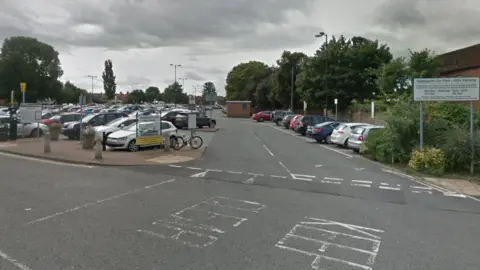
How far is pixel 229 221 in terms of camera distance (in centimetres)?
735

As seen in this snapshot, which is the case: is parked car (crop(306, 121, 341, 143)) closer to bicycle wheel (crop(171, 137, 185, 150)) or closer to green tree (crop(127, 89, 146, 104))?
bicycle wheel (crop(171, 137, 185, 150))

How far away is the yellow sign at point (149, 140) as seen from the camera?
19.3 metres

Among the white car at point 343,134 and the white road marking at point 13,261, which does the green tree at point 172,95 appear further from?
the white road marking at point 13,261

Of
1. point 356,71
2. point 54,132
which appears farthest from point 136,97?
point 54,132

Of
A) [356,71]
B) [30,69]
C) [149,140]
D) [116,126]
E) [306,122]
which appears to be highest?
[30,69]

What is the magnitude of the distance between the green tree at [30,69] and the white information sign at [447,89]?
88.3 m

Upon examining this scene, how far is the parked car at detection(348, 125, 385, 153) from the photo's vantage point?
2041 centimetres

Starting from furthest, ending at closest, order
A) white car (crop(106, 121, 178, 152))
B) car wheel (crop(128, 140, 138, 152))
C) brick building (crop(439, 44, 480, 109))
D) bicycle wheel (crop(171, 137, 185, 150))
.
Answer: brick building (crop(439, 44, 480, 109)) → bicycle wheel (crop(171, 137, 185, 150)) → car wheel (crop(128, 140, 138, 152)) → white car (crop(106, 121, 178, 152))

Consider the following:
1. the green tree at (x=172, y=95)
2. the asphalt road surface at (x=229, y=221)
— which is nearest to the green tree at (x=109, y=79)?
the green tree at (x=172, y=95)

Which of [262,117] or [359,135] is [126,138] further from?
[262,117]

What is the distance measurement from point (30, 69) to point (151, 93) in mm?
86534

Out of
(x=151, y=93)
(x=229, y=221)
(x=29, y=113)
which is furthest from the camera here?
(x=151, y=93)

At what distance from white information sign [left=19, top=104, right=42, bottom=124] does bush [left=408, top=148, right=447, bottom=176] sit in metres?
19.6

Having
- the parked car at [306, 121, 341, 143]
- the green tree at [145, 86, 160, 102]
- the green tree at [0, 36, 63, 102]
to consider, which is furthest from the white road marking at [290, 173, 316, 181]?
the green tree at [145, 86, 160, 102]
